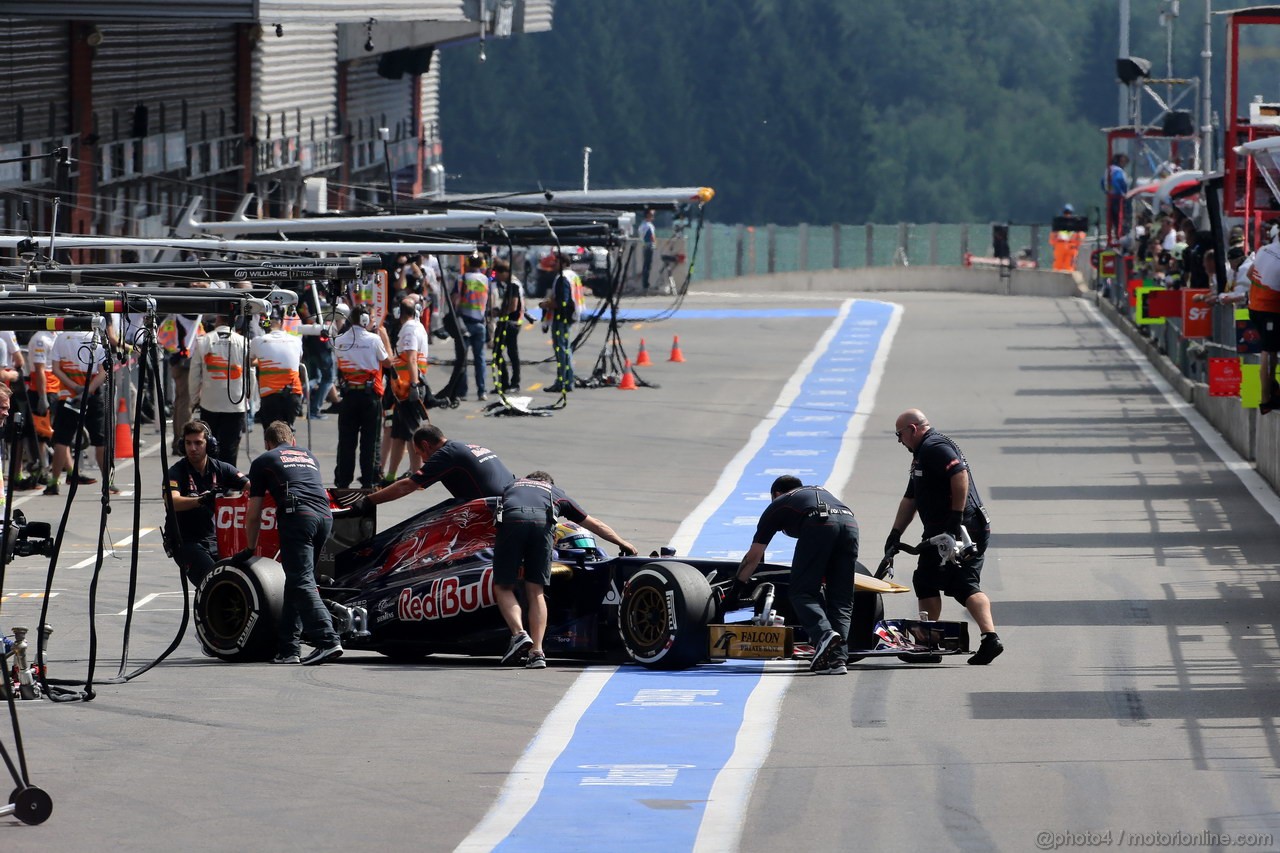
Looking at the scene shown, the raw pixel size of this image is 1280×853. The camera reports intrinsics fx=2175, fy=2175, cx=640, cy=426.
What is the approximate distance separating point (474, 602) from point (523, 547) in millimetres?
552

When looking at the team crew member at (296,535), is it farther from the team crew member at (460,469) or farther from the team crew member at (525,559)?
the team crew member at (525,559)

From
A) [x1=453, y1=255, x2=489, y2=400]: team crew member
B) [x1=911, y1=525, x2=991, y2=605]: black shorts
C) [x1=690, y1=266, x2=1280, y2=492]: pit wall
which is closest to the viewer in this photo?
[x1=911, y1=525, x2=991, y2=605]: black shorts

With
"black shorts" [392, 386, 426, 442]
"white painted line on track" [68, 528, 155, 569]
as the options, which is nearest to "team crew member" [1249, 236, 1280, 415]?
"white painted line on track" [68, 528, 155, 569]

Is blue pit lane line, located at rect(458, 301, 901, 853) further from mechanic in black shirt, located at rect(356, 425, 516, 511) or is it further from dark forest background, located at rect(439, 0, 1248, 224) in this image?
dark forest background, located at rect(439, 0, 1248, 224)

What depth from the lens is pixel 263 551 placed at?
14016 mm

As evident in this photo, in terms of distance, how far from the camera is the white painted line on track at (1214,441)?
67.6 ft

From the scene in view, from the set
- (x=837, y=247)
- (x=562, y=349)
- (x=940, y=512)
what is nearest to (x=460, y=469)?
(x=940, y=512)

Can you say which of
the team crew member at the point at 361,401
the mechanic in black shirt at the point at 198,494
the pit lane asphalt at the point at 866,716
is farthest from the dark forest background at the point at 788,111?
the mechanic in black shirt at the point at 198,494

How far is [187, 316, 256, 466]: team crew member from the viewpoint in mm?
19766

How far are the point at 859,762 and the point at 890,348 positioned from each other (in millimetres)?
30252

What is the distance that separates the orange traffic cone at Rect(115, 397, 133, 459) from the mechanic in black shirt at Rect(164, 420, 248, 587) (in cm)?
795

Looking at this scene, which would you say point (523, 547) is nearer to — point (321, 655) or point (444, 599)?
point (444, 599)

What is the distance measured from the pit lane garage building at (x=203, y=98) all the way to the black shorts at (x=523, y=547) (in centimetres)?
1009

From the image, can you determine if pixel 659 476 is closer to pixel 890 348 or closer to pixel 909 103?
pixel 890 348
